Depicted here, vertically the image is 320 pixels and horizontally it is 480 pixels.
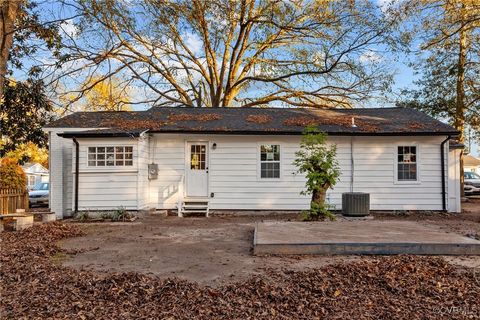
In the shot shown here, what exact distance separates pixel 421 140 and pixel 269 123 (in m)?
5.03

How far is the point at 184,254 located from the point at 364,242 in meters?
2.85

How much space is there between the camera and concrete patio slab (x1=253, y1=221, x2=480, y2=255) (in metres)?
5.74

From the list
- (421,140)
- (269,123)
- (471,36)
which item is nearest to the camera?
(421,140)

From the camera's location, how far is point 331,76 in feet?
69.0

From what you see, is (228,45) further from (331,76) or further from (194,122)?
(194,122)

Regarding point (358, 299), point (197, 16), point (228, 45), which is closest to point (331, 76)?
point (228, 45)

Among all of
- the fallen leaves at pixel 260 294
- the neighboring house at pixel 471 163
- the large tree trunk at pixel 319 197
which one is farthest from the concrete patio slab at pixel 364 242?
the neighboring house at pixel 471 163

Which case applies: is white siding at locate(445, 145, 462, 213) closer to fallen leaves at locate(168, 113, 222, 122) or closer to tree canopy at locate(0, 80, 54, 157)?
fallen leaves at locate(168, 113, 222, 122)

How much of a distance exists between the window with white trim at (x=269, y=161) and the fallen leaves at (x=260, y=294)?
7.53 meters

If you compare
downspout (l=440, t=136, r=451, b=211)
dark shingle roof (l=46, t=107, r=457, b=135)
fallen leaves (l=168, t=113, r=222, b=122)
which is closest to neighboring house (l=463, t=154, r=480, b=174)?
dark shingle roof (l=46, t=107, r=457, b=135)

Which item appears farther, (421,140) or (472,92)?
(472,92)

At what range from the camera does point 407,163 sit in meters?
12.5

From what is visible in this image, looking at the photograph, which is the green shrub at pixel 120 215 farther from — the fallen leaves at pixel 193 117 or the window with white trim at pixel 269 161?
the window with white trim at pixel 269 161

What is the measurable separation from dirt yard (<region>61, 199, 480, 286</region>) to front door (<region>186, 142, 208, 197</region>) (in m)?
2.95
